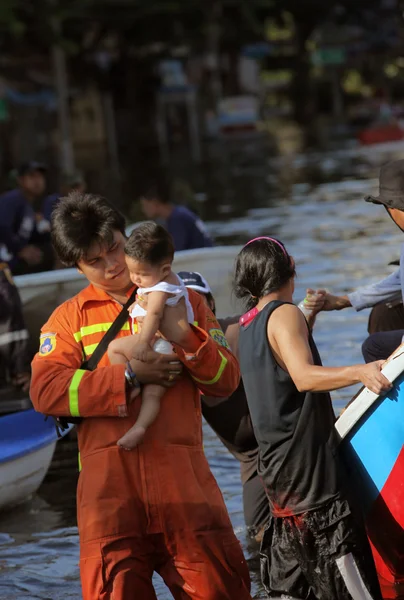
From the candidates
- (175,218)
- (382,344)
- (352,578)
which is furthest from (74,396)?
(175,218)

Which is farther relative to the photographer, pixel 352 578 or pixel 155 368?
pixel 352 578

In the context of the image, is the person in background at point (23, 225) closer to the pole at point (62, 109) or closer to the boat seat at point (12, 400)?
the boat seat at point (12, 400)

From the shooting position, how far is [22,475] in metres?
8.16

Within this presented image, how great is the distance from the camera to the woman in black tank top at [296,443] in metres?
4.83

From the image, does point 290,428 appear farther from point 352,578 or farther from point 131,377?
point 131,377

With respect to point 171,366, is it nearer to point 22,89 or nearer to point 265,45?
point 22,89

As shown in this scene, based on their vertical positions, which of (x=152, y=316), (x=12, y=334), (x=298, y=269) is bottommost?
(x=298, y=269)

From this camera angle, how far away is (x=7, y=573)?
7.13m

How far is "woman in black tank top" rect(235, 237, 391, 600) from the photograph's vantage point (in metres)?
4.83

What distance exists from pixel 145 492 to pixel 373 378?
2.98 feet

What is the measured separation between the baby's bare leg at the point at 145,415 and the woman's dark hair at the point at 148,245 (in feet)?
1.43

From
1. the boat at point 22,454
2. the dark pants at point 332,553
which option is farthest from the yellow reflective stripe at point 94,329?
the boat at point 22,454

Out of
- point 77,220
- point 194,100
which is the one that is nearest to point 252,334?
point 77,220

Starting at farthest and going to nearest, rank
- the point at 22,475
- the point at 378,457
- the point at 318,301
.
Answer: the point at 22,475 < the point at 318,301 < the point at 378,457
